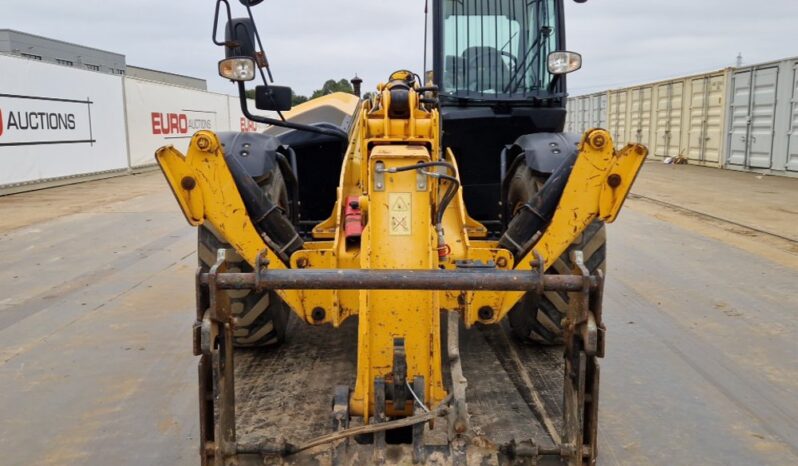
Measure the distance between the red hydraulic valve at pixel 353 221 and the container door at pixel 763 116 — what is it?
49.5 feet

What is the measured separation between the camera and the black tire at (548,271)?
4.02 meters

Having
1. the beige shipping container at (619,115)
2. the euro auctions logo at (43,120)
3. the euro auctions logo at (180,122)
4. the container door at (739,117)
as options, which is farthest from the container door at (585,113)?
the euro auctions logo at (43,120)

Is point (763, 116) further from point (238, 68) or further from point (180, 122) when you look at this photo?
point (180, 122)

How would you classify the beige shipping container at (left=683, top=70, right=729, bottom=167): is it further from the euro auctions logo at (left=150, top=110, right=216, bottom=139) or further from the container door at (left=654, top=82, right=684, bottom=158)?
the euro auctions logo at (left=150, top=110, right=216, bottom=139)

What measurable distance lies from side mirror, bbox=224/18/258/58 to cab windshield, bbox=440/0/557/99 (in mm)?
2136

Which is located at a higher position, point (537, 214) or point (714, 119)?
point (714, 119)

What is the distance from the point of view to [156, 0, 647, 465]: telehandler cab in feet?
8.11

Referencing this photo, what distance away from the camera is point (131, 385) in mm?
4031

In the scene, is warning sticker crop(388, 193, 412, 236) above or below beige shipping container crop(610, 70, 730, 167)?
below

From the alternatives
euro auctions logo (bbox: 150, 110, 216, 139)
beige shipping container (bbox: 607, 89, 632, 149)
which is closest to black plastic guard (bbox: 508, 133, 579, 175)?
euro auctions logo (bbox: 150, 110, 216, 139)

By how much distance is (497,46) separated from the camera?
5.11 meters

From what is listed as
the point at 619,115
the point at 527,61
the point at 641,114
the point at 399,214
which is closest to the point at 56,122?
the point at 527,61

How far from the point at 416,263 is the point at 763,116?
16.0m

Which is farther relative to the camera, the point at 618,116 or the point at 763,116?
the point at 618,116
